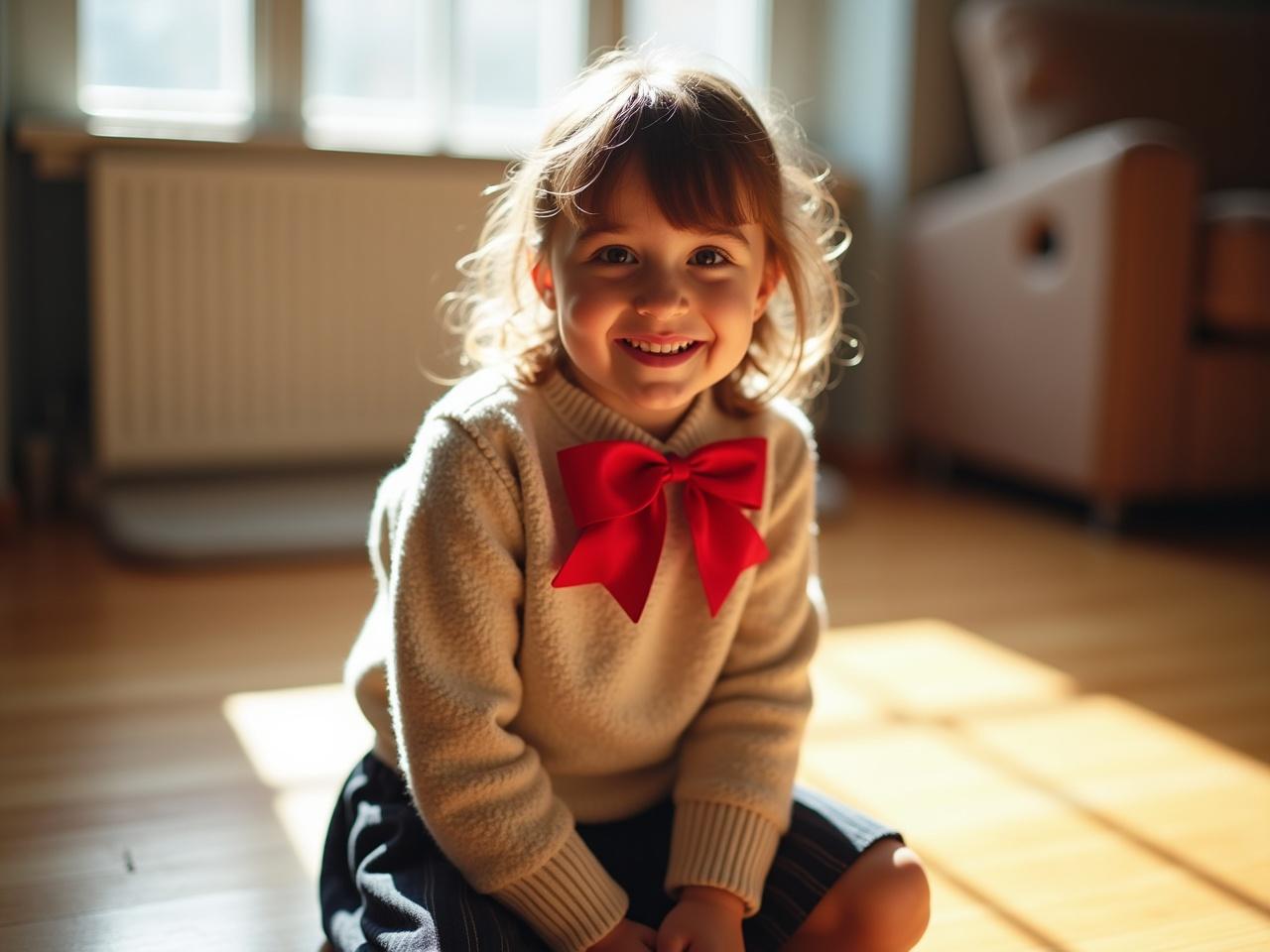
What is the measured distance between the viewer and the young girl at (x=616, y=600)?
2.59 feet

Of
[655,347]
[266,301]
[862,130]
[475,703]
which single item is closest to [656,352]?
[655,347]

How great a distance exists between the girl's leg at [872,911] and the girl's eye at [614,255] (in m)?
0.41

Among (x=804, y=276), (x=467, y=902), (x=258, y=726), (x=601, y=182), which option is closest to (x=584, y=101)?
(x=601, y=182)

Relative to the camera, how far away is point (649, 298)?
80 centimetres

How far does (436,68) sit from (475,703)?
215 centimetres

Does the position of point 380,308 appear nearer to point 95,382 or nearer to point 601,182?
point 95,382

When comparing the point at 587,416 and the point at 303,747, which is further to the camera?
the point at 303,747

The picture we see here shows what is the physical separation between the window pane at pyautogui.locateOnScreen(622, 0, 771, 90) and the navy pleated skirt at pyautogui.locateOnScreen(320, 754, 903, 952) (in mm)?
2249

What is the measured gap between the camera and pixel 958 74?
2.88 m

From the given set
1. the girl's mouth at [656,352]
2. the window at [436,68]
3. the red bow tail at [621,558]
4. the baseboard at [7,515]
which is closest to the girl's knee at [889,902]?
the red bow tail at [621,558]

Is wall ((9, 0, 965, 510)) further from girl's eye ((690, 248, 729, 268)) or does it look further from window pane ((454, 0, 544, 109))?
girl's eye ((690, 248, 729, 268))

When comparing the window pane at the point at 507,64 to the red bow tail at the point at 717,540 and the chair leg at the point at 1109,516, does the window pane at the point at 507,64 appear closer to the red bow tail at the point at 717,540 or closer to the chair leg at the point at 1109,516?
the chair leg at the point at 1109,516

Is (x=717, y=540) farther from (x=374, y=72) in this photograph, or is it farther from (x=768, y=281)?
(x=374, y=72)

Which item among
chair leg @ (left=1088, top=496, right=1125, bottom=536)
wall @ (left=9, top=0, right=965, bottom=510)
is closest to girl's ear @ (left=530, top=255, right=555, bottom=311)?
chair leg @ (left=1088, top=496, right=1125, bottom=536)
